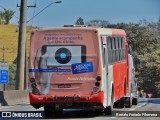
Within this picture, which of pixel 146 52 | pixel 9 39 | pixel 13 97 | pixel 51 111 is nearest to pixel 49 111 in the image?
pixel 51 111

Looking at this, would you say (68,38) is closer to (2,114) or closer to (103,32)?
(103,32)

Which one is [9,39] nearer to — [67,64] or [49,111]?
[49,111]

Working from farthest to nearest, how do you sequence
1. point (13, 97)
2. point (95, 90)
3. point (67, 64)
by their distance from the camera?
point (13, 97), point (67, 64), point (95, 90)

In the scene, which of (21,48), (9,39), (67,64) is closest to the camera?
(67,64)

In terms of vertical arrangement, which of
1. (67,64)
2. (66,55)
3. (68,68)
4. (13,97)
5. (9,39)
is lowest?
(13,97)

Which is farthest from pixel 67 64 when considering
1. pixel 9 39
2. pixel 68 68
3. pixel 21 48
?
pixel 9 39

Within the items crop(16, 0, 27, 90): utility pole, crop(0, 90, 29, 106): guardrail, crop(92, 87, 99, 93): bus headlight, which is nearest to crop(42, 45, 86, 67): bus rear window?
crop(92, 87, 99, 93): bus headlight

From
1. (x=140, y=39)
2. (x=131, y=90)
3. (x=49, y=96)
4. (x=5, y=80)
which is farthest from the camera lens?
(x=140, y=39)

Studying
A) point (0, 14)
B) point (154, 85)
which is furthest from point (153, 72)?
point (0, 14)

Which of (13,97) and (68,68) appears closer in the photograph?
(68,68)

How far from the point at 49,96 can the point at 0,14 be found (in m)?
57.8

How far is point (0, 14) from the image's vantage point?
74.8 meters

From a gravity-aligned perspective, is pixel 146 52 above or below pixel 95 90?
above

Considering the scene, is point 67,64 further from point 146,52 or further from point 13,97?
point 146,52
